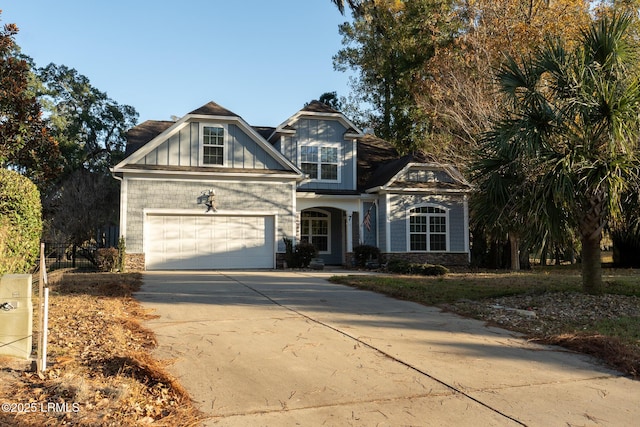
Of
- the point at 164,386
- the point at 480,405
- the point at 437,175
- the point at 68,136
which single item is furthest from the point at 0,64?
the point at 68,136

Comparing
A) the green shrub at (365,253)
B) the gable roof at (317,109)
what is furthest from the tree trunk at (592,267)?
the gable roof at (317,109)

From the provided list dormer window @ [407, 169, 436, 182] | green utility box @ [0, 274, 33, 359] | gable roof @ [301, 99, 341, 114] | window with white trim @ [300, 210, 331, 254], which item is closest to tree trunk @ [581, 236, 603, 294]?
green utility box @ [0, 274, 33, 359]

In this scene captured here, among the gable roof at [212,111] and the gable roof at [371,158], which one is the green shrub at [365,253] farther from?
the gable roof at [212,111]

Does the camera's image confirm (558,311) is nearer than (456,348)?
No

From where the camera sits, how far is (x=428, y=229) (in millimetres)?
22297

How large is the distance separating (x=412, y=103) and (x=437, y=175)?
7.51 meters

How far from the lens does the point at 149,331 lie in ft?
22.6

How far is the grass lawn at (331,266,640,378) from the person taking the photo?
643 centimetres

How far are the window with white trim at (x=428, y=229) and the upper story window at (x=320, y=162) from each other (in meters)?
3.87

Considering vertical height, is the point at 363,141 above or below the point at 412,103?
below

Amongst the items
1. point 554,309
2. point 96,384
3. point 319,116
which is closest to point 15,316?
point 96,384

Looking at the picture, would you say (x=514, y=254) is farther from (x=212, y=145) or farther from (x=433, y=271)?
(x=212, y=145)

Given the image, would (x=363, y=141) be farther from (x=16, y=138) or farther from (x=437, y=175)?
(x=16, y=138)

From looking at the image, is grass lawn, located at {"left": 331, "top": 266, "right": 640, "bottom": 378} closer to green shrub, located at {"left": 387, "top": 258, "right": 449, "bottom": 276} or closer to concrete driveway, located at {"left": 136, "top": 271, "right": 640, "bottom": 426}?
concrete driveway, located at {"left": 136, "top": 271, "right": 640, "bottom": 426}
